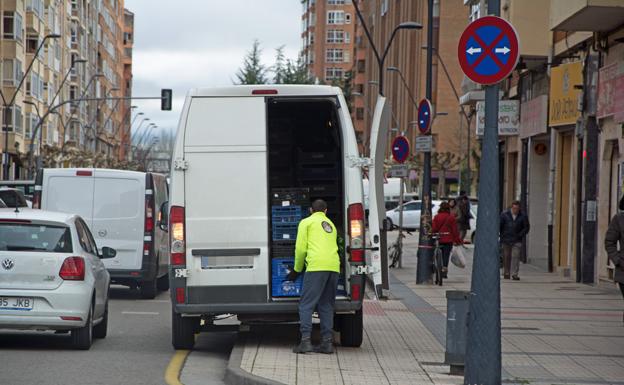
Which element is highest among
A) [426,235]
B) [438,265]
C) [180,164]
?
[180,164]

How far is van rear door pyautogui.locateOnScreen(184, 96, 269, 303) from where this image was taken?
1376 cm

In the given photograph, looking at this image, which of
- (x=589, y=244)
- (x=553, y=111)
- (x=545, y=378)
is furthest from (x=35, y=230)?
(x=553, y=111)

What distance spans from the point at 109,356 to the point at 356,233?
2.89m

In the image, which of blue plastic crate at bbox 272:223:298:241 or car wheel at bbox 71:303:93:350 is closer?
car wheel at bbox 71:303:93:350

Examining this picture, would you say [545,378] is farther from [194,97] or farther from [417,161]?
[417,161]

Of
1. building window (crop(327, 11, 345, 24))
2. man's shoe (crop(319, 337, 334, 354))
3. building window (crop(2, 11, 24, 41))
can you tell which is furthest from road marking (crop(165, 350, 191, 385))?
building window (crop(327, 11, 345, 24))

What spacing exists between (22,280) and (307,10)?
173869 millimetres

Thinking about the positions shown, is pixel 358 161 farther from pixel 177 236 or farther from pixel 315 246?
pixel 177 236

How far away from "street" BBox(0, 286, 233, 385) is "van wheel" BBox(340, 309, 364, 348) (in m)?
1.34

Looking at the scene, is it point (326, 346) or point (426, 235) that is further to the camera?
point (426, 235)

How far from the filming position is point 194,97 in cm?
1380

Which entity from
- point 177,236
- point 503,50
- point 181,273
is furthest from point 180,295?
point 503,50

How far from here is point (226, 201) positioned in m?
13.8

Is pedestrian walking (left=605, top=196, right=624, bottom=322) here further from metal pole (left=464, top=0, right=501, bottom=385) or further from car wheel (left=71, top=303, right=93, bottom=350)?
car wheel (left=71, top=303, right=93, bottom=350)
